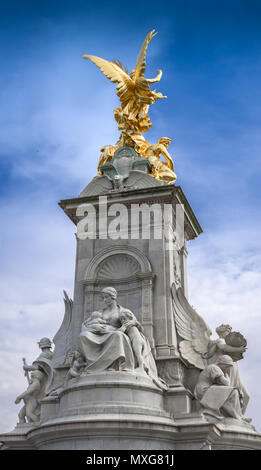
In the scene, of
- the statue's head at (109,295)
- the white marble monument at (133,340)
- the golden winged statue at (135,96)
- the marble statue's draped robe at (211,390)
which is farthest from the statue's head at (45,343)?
the golden winged statue at (135,96)

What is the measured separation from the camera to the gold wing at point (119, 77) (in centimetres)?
1856

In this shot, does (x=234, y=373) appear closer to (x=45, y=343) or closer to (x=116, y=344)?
(x=116, y=344)

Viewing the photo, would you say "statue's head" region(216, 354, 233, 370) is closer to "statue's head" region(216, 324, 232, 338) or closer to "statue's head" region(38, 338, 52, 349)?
"statue's head" region(216, 324, 232, 338)

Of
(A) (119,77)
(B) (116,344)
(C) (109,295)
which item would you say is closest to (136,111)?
(A) (119,77)

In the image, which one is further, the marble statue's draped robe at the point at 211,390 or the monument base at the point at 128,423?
the marble statue's draped robe at the point at 211,390

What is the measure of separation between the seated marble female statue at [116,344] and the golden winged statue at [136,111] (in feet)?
18.9

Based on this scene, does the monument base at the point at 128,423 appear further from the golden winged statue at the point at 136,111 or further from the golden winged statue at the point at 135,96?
the golden winged statue at the point at 135,96

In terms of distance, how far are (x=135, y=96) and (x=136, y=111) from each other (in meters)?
0.48

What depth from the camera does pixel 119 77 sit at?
18.8m

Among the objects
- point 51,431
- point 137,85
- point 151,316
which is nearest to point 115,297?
point 151,316
